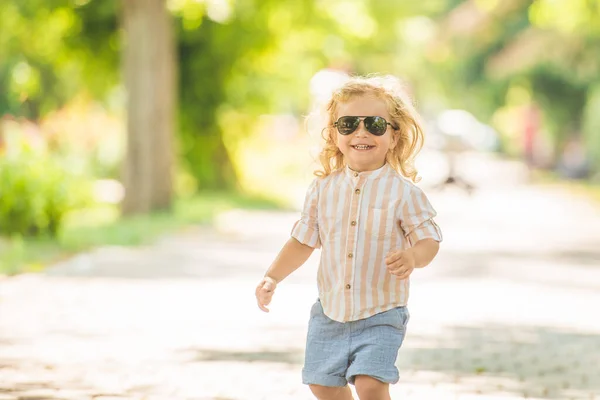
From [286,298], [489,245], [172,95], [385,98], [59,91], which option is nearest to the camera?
[385,98]

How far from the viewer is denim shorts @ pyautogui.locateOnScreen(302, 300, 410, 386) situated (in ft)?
14.9

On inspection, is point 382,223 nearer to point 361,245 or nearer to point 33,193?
point 361,245

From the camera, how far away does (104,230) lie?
16.5 m

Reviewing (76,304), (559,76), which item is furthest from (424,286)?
(559,76)

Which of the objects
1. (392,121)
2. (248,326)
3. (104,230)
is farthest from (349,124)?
(104,230)

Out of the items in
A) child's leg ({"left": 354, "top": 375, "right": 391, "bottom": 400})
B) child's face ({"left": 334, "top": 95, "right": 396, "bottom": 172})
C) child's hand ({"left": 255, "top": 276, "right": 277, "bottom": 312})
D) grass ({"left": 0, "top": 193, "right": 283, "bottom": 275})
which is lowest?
grass ({"left": 0, "top": 193, "right": 283, "bottom": 275})

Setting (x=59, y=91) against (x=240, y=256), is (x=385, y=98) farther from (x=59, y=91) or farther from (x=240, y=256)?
(x=59, y=91)

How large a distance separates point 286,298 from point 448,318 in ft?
5.98

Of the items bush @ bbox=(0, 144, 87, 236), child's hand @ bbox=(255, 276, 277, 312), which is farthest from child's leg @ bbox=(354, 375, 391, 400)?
bush @ bbox=(0, 144, 87, 236)

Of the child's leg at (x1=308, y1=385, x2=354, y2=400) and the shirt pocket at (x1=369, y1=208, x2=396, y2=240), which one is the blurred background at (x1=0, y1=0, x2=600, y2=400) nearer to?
the shirt pocket at (x1=369, y1=208, x2=396, y2=240)

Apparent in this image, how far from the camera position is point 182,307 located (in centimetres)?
989

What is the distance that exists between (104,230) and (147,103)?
317 centimetres

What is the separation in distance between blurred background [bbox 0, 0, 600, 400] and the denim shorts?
78 centimetres

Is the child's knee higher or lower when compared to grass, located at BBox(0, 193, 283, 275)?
higher
